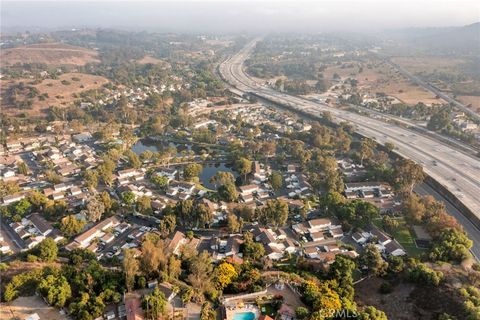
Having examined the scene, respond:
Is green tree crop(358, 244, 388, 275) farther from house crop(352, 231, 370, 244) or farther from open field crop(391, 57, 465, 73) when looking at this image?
open field crop(391, 57, 465, 73)


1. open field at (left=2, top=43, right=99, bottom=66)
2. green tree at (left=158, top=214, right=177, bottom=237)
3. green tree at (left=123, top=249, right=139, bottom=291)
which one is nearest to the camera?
green tree at (left=123, top=249, right=139, bottom=291)

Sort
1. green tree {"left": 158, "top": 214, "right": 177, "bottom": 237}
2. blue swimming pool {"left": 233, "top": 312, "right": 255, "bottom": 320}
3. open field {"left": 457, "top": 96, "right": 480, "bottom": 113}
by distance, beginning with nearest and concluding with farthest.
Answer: blue swimming pool {"left": 233, "top": 312, "right": 255, "bottom": 320} → green tree {"left": 158, "top": 214, "right": 177, "bottom": 237} → open field {"left": 457, "top": 96, "right": 480, "bottom": 113}

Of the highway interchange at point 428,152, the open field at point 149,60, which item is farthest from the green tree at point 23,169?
the open field at point 149,60

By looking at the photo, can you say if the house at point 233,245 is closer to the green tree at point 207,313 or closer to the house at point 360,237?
the green tree at point 207,313

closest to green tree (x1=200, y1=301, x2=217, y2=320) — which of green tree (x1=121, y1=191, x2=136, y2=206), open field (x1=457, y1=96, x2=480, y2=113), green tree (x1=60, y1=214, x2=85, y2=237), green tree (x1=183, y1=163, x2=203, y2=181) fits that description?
green tree (x1=60, y1=214, x2=85, y2=237)

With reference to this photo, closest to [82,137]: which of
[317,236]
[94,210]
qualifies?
[94,210]

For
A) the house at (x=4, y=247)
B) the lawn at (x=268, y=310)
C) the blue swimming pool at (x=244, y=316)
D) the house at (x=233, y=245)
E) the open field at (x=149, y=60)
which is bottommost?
the house at (x=4, y=247)
